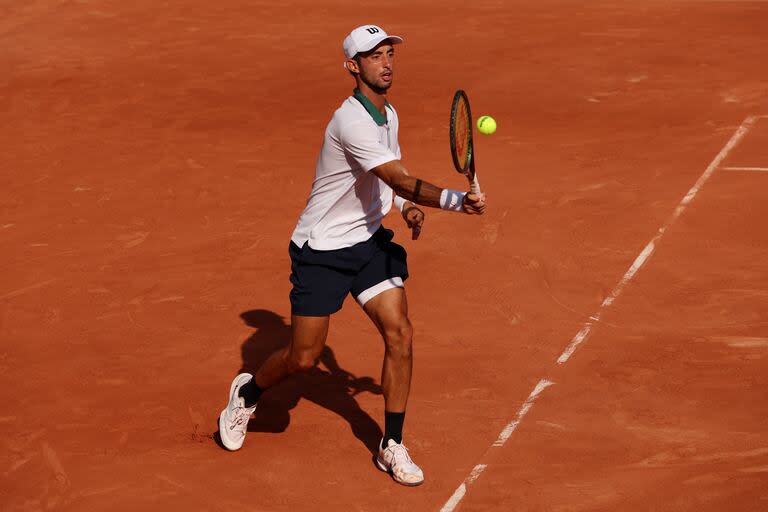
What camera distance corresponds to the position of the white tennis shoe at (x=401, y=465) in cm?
700

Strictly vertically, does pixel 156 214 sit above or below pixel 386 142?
below

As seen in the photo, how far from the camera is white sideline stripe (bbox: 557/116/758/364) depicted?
8.88 metres

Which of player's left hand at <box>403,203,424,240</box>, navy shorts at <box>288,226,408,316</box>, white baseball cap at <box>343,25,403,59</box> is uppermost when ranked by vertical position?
white baseball cap at <box>343,25,403,59</box>

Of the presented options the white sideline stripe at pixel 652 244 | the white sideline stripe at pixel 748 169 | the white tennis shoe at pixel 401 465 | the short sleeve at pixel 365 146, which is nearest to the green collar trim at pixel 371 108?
the short sleeve at pixel 365 146

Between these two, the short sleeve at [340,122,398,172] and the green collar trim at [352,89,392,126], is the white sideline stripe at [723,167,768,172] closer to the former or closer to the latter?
the green collar trim at [352,89,392,126]

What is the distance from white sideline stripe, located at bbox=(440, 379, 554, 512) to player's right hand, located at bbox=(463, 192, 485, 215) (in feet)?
5.27

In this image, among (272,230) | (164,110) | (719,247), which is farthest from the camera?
(164,110)

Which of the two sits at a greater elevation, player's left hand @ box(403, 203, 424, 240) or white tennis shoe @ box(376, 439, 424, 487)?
player's left hand @ box(403, 203, 424, 240)

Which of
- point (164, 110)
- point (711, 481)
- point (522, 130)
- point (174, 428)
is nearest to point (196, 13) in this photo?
point (164, 110)

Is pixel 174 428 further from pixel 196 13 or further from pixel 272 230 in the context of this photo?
pixel 196 13

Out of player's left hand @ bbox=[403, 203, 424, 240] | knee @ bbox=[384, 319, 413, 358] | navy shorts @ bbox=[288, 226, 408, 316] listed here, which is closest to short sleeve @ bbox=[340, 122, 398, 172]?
player's left hand @ bbox=[403, 203, 424, 240]

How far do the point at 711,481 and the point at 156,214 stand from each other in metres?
6.65

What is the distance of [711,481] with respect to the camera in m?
6.96

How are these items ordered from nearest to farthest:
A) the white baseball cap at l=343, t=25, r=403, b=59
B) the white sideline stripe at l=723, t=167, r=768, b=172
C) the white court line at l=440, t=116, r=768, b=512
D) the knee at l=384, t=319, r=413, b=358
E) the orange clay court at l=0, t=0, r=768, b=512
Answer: the white baseball cap at l=343, t=25, r=403, b=59, the knee at l=384, t=319, r=413, b=358, the white court line at l=440, t=116, r=768, b=512, the orange clay court at l=0, t=0, r=768, b=512, the white sideline stripe at l=723, t=167, r=768, b=172
